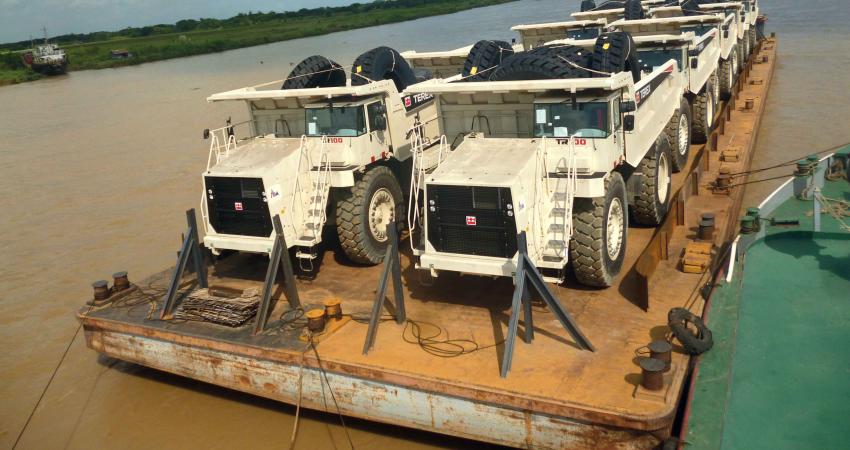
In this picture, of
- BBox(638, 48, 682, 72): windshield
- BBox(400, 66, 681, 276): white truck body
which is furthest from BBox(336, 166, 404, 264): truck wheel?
BBox(638, 48, 682, 72): windshield

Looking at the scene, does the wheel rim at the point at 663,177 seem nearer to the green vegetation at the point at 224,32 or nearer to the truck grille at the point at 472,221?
the truck grille at the point at 472,221

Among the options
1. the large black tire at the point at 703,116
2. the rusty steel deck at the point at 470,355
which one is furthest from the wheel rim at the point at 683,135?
the rusty steel deck at the point at 470,355

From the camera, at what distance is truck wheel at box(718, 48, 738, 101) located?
19.1m

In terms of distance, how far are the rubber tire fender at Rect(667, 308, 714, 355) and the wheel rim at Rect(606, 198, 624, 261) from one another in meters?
1.69

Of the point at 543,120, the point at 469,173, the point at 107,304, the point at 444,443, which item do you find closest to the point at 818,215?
the point at 543,120

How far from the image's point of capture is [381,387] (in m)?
7.03

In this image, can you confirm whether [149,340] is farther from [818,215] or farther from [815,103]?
[815,103]

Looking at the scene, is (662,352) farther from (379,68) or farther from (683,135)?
(683,135)

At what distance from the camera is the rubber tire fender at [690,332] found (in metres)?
Answer: 6.80

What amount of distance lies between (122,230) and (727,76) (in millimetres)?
15699

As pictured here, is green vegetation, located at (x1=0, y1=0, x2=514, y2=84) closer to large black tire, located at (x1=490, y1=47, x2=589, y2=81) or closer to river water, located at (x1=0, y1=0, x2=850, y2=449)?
river water, located at (x1=0, y1=0, x2=850, y2=449)

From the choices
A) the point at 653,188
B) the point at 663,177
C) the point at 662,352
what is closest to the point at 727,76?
the point at 663,177

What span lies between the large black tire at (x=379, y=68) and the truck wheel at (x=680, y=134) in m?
4.57

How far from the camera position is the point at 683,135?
13516 mm
